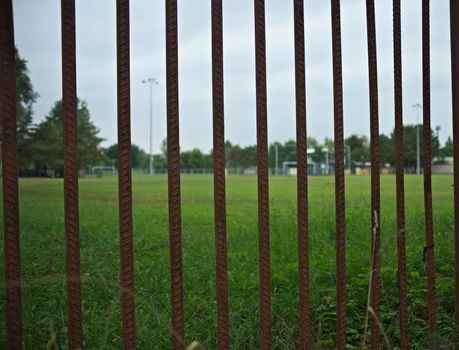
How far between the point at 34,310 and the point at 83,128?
60.7 metres

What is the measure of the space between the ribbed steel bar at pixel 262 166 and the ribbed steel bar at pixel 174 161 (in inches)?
12.9

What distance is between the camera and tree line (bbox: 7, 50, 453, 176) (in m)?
30.0

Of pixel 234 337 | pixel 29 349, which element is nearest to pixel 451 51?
pixel 234 337

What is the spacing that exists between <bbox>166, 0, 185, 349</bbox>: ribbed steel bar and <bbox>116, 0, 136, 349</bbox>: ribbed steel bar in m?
0.15

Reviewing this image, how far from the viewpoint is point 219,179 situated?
6.34ft

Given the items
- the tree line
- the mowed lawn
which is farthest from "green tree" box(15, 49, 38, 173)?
the mowed lawn

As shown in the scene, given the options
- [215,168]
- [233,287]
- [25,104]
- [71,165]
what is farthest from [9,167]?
[25,104]

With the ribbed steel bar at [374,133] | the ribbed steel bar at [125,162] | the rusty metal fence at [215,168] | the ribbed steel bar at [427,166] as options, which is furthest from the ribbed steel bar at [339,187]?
the ribbed steel bar at [125,162]

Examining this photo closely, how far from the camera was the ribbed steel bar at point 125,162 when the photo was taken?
5.78 feet

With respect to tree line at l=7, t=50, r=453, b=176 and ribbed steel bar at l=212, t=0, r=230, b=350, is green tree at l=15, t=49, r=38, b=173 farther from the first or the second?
ribbed steel bar at l=212, t=0, r=230, b=350

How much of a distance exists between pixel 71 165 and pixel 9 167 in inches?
7.6

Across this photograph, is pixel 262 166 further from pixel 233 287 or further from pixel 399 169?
pixel 233 287

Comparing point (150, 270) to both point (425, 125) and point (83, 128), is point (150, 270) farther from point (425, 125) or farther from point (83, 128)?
point (83, 128)

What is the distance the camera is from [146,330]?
112 inches
